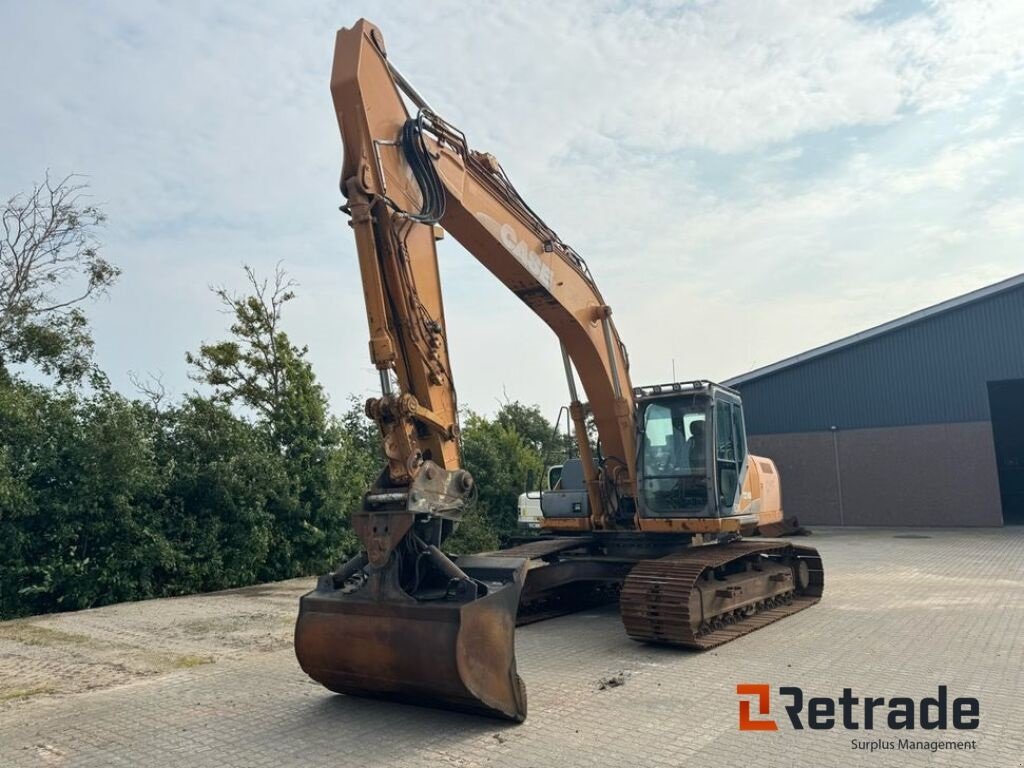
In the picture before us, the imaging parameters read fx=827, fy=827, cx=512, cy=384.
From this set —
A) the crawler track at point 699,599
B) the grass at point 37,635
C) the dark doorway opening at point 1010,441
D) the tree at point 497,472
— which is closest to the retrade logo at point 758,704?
the crawler track at point 699,599

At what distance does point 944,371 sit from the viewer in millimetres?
21281

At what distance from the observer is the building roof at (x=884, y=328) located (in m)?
20.2

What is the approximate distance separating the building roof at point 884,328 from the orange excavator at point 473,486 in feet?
46.1

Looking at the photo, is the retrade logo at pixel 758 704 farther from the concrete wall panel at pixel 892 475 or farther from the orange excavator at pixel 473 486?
the concrete wall panel at pixel 892 475

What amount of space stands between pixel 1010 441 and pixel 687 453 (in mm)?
24032

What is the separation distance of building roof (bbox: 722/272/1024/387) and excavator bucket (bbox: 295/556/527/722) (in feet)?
62.6

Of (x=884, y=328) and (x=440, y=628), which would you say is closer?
(x=440, y=628)

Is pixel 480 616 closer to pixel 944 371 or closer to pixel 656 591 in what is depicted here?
pixel 656 591

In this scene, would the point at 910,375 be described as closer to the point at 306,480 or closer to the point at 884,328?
the point at 884,328

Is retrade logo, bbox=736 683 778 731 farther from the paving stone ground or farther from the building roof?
the building roof

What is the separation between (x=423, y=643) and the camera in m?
5.00

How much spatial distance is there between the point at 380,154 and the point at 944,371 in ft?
64.7

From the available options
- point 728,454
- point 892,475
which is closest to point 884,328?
point 892,475

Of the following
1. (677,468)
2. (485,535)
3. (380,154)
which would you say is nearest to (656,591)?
(677,468)
